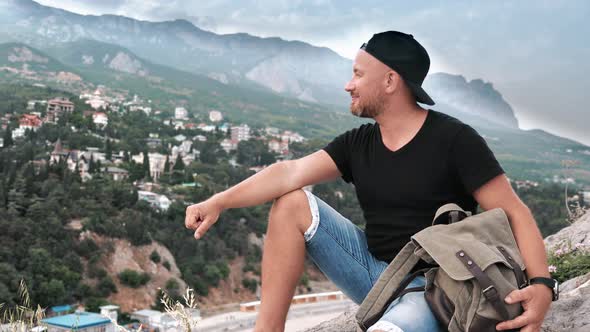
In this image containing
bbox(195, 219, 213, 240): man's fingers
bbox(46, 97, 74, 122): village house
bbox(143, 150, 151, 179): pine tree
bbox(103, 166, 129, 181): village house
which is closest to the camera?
bbox(195, 219, 213, 240): man's fingers

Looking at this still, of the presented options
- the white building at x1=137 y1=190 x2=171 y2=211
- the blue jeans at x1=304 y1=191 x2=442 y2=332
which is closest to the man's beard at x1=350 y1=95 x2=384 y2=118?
the blue jeans at x1=304 y1=191 x2=442 y2=332

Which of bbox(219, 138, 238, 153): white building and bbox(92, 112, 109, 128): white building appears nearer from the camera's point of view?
bbox(92, 112, 109, 128): white building

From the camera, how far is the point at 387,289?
146 centimetres

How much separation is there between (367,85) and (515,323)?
72 centimetres

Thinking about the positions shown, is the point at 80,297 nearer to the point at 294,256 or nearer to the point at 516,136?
the point at 294,256

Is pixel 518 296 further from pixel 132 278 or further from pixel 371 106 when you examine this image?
pixel 132 278

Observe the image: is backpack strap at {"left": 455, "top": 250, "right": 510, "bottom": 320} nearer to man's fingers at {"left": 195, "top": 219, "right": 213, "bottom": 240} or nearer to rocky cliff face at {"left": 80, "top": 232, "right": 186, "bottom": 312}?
man's fingers at {"left": 195, "top": 219, "right": 213, "bottom": 240}

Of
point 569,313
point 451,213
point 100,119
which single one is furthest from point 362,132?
point 100,119

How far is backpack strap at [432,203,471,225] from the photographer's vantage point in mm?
1426

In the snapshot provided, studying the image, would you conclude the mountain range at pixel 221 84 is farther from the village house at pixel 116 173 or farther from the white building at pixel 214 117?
the village house at pixel 116 173

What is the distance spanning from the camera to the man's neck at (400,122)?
1.66m

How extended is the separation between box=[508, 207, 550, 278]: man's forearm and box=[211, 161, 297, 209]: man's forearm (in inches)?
23.8

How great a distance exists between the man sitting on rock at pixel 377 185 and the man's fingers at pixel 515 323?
264 millimetres

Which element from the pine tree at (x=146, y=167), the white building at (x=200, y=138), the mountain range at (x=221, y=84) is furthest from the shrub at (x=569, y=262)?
the white building at (x=200, y=138)
